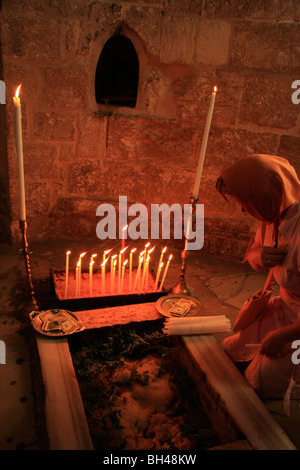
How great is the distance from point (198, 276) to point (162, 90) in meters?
1.79

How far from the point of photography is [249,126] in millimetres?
3479

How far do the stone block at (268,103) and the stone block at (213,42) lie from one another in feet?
1.07

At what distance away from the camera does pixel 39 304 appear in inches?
109

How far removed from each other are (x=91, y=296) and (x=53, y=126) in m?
1.78

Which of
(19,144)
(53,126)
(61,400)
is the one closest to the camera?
(61,400)

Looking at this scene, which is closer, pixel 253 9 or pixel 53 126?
pixel 253 9

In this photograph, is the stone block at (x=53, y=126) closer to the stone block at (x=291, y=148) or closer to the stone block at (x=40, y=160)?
the stone block at (x=40, y=160)

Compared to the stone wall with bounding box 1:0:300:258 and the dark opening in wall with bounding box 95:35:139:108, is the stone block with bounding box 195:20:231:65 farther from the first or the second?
the dark opening in wall with bounding box 95:35:139:108

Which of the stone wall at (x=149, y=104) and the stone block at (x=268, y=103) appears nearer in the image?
the stone wall at (x=149, y=104)

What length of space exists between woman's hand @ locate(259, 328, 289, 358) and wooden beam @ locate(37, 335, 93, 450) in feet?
3.29

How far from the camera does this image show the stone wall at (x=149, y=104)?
3168 millimetres

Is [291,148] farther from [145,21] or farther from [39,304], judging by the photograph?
[39,304]

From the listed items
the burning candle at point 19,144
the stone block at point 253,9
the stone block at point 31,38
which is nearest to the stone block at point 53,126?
the stone block at point 31,38

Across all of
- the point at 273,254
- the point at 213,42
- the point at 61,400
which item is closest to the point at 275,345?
the point at 273,254
